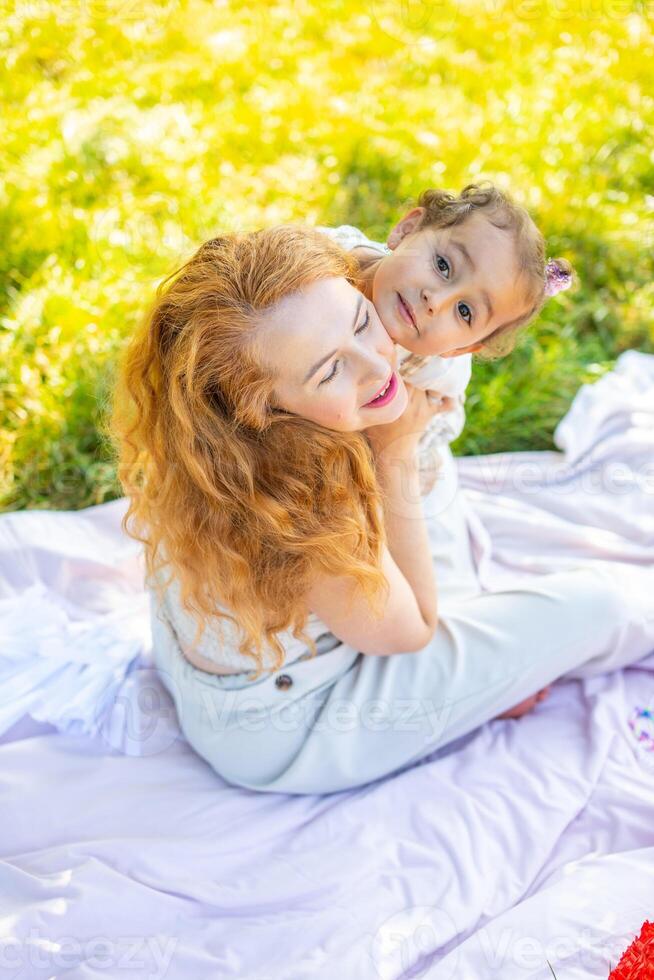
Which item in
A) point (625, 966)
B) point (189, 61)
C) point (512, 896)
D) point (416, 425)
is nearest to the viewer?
point (625, 966)

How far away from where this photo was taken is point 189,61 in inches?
146

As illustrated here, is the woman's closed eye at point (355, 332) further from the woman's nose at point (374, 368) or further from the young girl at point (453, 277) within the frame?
the young girl at point (453, 277)

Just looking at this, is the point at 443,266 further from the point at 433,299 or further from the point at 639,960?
the point at 639,960

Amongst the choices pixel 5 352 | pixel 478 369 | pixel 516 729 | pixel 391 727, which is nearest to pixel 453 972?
pixel 391 727

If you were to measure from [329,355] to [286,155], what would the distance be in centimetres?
225

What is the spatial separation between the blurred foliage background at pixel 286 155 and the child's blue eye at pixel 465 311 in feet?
3.19

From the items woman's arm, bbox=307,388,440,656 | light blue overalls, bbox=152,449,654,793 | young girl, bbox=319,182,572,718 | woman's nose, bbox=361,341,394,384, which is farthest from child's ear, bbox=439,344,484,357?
light blue overalls, bbox=152,449,654,793

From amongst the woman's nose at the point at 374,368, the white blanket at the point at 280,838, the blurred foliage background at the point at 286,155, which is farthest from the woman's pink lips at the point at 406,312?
the blurred foliage background at the point at 286,155

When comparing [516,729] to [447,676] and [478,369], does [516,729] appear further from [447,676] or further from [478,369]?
[478,369]

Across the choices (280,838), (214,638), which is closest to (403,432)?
(214,638)

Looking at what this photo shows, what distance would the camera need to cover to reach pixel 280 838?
1778 mm

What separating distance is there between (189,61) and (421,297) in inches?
102

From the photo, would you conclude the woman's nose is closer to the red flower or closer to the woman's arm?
the woman's arm

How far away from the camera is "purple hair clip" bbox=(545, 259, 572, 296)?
182cm
